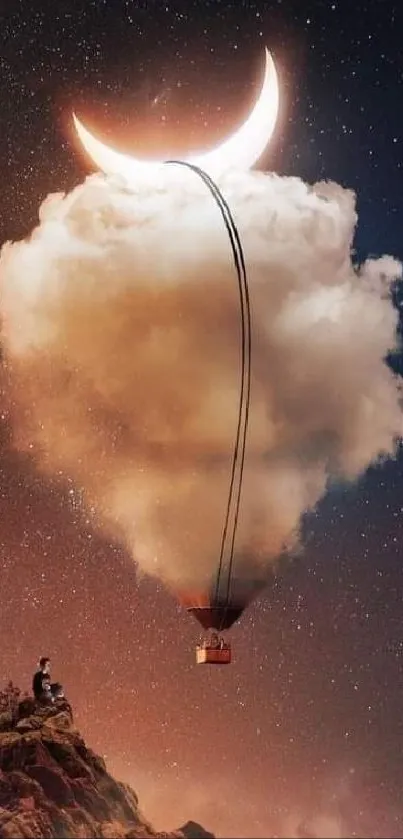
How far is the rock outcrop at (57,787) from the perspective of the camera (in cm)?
1026

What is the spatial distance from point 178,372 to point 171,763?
3.47 metres

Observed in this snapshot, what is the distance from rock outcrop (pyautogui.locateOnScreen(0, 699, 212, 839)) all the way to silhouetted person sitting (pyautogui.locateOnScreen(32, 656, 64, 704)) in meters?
0.07

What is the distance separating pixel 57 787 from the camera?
10.7m

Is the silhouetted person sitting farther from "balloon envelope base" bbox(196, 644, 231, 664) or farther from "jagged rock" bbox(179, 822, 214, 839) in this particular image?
"balloon envelope base" bbox(196, 644, 231, 664)

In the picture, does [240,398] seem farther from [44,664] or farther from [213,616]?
[44,664]

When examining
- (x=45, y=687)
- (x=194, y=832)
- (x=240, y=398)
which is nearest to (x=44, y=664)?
(x=45, y=687)

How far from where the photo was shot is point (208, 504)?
11203mm

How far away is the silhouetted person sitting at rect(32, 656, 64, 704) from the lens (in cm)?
1124

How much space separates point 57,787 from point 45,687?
933mm

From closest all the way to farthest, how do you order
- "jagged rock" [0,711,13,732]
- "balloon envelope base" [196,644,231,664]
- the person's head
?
"balloon envelope base" [196,644,231,664]
"jagged rock" [0,711,13,732]
the person's head

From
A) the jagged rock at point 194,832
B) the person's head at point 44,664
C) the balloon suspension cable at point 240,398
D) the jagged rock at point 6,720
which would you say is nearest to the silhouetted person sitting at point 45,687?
the person's head at point 44,664

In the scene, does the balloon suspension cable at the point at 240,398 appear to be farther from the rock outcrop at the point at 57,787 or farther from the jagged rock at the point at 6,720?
the jagged rock at the point at 6,720

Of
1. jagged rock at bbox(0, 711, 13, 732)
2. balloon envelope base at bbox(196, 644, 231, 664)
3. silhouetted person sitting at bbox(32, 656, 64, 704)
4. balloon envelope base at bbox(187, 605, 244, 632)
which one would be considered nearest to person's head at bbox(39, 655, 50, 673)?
silhouetted person sitting at bbox(32, 656, 64, 704)

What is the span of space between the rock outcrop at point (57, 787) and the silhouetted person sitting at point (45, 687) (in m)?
0.07
